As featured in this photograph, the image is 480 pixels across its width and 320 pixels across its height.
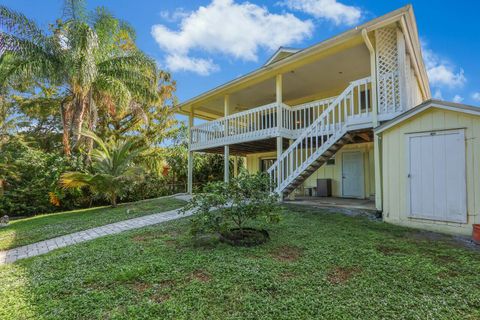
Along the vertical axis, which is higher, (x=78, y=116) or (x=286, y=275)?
(x=78, y=116)

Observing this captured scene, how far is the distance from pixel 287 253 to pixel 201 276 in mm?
1456

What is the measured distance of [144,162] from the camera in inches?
573

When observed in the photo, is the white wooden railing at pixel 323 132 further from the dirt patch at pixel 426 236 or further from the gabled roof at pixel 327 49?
the dirt patch at pixel 426 236

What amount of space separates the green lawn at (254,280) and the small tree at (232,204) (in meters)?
0.39

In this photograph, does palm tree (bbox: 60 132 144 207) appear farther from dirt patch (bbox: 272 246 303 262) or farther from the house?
dirt patch (bbox: 272 246 303 262)

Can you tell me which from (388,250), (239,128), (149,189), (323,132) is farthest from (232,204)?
(149,189)

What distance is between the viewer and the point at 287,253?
399cm

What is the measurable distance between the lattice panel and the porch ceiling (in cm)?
61

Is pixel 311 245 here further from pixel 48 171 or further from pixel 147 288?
pixel 48 171

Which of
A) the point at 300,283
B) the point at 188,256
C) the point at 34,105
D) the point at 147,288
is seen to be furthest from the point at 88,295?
the point at 34,105

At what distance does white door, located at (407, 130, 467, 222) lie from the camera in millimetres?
4977

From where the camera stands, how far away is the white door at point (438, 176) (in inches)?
196

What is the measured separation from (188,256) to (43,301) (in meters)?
1.76

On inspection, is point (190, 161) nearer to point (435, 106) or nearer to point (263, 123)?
point (263, 123)
